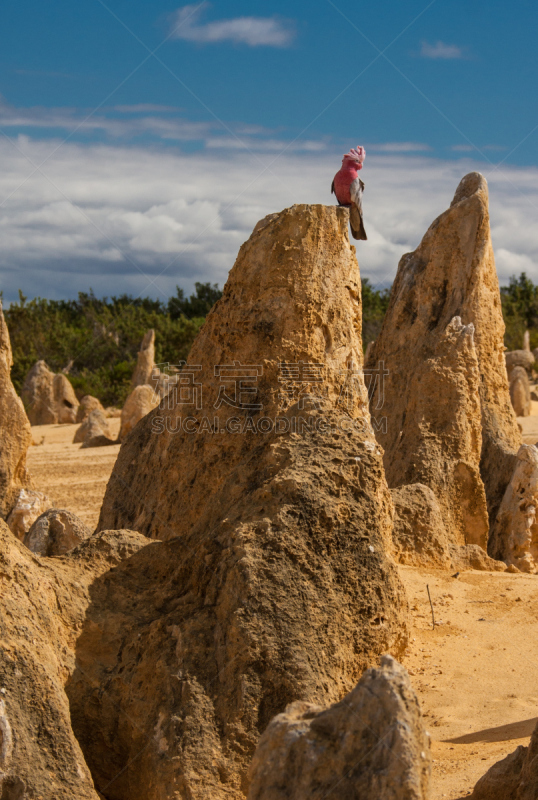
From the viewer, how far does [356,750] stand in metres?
2.19

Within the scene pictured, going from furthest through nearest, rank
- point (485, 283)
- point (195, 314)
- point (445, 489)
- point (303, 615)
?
point (195, 314) → point (485, 283) → point (445, 489) → point (303, 615)

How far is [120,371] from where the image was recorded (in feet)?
87.6

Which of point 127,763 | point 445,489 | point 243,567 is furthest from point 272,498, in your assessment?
point 445,489

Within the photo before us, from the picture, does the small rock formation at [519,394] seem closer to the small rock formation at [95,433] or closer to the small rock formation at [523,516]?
the small rock formation at [95,433]

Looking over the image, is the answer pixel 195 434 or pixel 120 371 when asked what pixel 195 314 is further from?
pixel 195 434

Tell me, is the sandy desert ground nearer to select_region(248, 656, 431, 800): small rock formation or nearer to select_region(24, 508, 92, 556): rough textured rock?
select_region(248, 656, 431, 800): small rock formation

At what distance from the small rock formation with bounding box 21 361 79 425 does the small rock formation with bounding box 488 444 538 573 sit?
52.9 feet

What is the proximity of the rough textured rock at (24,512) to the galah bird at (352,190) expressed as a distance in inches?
164

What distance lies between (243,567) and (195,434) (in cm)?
219

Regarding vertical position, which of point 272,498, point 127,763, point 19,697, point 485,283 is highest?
point 485,283

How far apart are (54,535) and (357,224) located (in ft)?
10.7

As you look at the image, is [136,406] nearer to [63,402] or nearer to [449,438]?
[63,402]

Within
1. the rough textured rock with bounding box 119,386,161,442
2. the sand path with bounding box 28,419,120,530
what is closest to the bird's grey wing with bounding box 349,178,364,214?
the sand path with bounding box 28,419,120,530

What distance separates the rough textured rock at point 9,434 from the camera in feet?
28.9
